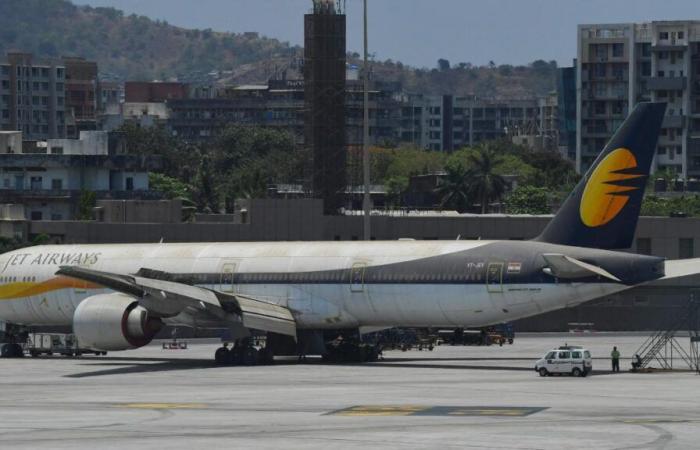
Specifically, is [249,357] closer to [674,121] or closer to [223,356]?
[223,356]

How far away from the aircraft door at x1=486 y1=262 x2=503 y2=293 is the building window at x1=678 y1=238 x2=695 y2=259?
42883mm

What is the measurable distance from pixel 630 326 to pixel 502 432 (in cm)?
6078

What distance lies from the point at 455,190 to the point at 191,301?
318 feet

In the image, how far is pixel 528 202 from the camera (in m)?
157

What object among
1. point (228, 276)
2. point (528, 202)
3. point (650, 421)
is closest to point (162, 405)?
point (650, 421)

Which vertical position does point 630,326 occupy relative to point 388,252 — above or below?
below

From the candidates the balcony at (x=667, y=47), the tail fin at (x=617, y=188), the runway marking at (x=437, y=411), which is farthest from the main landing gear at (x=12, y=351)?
the balcony at (x=667, y=47)

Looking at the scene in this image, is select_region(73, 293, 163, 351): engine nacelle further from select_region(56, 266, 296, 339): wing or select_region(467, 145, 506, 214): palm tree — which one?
select_region(467, 145, 506, 214): palm tree

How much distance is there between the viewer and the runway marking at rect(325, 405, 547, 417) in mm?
42250

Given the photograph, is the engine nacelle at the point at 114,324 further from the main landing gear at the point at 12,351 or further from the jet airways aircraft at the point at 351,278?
the main landing gear at the point at 12,351

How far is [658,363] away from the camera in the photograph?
64938mm

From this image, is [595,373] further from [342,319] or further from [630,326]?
[630,326]

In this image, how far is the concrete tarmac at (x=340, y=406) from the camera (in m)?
37.0

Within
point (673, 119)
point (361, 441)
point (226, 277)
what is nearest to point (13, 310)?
point (226, 277)
